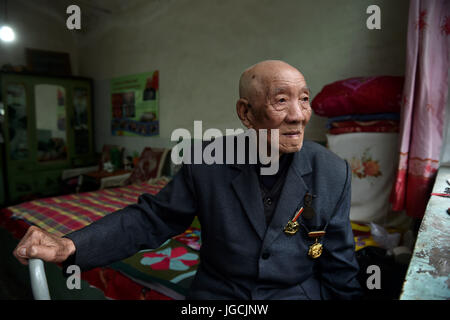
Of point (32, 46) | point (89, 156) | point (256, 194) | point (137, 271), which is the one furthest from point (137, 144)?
point (256, 194)

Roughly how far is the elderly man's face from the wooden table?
459 mm

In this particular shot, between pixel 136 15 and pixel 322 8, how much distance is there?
311cm

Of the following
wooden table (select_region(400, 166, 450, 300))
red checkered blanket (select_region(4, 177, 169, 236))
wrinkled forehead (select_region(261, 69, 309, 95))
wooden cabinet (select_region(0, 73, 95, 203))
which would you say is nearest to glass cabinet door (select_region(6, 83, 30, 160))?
wooden cabinet (select_region(0, 73, 95, 203))

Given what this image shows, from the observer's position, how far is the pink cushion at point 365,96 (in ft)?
6.38

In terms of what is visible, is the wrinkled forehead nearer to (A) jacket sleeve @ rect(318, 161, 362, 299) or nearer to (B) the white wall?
(A) jacket sleeve @ rect(318, 161, 362, 299)

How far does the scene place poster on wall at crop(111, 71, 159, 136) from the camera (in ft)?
Answer: 14.3

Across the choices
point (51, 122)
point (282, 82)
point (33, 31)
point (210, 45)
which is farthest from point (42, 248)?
point (33, 31)

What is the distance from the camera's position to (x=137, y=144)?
186 inches

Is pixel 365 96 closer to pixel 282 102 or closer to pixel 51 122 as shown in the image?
pixel 282 102

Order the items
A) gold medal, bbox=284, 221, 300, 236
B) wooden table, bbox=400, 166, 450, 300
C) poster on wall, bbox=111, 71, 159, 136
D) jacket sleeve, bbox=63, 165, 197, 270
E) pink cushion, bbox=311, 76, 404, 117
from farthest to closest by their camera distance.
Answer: poster on wall, bbox=111, 71, 159, 136
pink cushion, bbox=311, 76, 404, 117
gold medal, bbox=284, 221, 300, 236
jacket sleeve, bbox=63, 165, 197, 270
wooden table, bbox=400, 166, 450, 300

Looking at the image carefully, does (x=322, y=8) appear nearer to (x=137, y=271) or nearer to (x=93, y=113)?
(x=137, y=271)

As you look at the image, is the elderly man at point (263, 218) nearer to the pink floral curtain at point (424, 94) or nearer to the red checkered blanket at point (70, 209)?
the pink floral curtain at point (424, 94)

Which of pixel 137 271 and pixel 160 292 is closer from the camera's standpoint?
pixel 160 292

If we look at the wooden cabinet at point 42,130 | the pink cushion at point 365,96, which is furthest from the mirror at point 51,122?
the pink cushion at point 365,96
